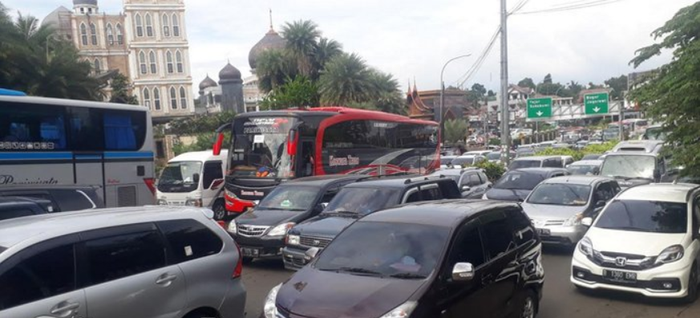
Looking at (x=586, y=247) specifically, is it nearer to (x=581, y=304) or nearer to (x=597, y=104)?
(x=581, y=304)

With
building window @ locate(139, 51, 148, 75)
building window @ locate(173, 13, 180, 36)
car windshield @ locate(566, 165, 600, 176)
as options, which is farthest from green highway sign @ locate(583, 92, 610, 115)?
building window @ locate(139, 51, 148, 75)

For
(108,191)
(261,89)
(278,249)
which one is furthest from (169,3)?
(278,249)

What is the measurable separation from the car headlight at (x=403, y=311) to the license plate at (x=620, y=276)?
4.57 metres

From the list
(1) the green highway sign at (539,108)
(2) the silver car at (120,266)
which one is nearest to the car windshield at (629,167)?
(2) the silver car at (120,266)

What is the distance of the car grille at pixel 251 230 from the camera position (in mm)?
10891

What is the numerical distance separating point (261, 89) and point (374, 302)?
148 ft

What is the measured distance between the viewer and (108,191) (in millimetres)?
14258

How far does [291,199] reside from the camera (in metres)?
12.0

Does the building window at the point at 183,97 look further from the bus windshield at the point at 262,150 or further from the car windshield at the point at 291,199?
the car windshield at the point at 291,199

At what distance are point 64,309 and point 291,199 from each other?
7485 mm

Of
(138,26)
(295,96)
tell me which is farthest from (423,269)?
(138,26)

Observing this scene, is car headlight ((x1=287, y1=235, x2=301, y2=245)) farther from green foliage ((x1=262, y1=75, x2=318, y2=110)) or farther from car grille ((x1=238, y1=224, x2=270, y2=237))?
green foliage ((x1=262, y1=75, x2=318, y2=110))

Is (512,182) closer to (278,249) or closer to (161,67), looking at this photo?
(278,249)

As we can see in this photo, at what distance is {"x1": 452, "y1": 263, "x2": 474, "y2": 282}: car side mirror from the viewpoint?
5.39 meters
